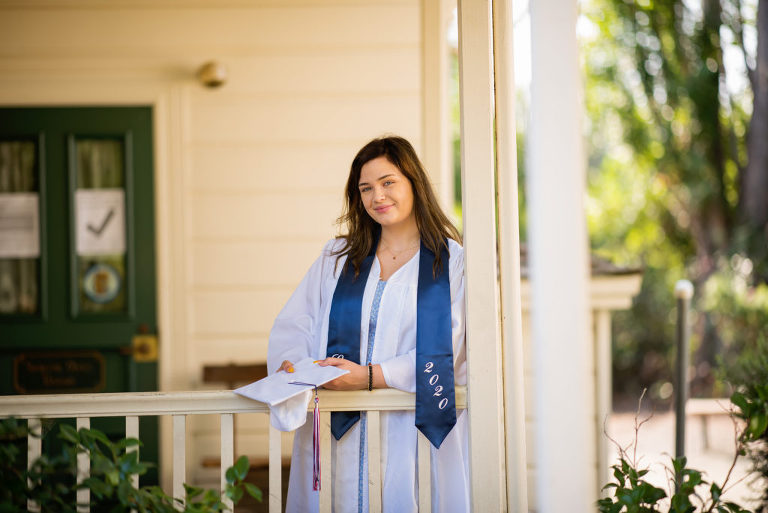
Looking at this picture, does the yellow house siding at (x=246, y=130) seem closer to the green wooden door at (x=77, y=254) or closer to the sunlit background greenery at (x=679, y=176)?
the green wooden door at (x=77, y=254)

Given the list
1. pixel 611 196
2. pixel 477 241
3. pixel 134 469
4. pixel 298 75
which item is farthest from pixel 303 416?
pixel 611 196

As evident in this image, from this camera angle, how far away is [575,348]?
1339mm

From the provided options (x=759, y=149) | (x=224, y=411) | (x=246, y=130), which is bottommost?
(x=224, y=411)

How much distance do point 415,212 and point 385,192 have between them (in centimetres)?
14

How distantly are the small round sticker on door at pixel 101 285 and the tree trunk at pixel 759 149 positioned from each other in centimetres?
862

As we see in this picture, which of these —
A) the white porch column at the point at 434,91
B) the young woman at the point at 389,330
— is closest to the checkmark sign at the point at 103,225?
the white porch column at the point at 434,91

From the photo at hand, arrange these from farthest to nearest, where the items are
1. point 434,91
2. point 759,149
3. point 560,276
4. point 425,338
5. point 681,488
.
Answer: point 759,149
point 434,91
point 425,338
point 681,488
point 560,276

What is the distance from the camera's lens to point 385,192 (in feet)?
7.81

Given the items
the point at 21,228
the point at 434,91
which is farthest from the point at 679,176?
the point at 21,228

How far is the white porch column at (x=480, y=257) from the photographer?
211cm

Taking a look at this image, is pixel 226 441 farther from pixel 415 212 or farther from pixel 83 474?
pixel 415 212

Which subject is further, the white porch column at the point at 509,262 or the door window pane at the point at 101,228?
the door window pane at the point at 101,228

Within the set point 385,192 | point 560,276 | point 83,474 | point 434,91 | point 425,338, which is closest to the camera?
point 560,276

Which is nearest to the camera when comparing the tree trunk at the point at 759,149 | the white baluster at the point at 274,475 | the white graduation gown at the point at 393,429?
the white baluster at the point at 274,475
